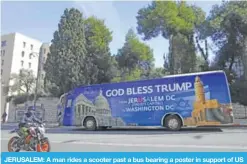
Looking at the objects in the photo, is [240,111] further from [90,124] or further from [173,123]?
[90,124]

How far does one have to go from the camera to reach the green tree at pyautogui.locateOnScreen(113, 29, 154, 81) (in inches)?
1497

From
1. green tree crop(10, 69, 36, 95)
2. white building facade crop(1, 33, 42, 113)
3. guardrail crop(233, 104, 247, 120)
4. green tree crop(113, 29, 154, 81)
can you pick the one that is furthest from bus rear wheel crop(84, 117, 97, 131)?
white building facade crop(1, 33, 42, 113)

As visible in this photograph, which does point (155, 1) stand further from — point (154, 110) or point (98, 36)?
point (154, 110)

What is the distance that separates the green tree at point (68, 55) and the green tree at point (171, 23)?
7.56 meters

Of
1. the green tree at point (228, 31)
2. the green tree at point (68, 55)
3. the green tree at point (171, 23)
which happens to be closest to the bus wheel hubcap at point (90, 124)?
the green tree at point (68, 55)

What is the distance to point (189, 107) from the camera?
15.9 meters

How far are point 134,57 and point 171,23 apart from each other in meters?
8.13

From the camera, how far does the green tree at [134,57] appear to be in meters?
38.0

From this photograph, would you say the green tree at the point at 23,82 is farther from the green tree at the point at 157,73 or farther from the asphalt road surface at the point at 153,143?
the asphalt road surface at the point at 153,143

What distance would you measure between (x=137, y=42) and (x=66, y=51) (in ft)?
36.0

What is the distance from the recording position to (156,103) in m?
16.7

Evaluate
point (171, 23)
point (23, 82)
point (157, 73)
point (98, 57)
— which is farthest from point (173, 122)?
point (23, 82)
